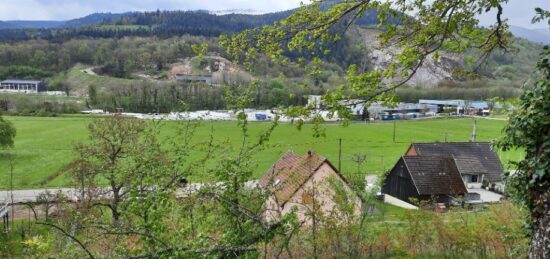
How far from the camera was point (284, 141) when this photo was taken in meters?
50.6

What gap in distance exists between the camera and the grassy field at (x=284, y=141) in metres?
37.2

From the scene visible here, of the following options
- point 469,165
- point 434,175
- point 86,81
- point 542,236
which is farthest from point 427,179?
point 86,81

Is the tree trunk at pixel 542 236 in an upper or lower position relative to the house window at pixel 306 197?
upper

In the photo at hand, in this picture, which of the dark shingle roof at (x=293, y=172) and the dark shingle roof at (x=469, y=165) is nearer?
the dark shingle roof at (x=293, y=172)

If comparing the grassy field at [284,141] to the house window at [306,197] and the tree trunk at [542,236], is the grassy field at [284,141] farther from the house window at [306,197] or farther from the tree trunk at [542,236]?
the tree trunk at [542,236]

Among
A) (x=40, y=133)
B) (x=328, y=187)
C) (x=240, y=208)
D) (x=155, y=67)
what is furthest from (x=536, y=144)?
(x=155, y=67)

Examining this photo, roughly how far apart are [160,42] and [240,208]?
16082 cm

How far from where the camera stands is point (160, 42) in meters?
157

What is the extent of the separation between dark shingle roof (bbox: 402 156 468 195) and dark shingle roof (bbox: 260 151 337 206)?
9924 mm

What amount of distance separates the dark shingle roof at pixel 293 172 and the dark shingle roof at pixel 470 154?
15609 mm

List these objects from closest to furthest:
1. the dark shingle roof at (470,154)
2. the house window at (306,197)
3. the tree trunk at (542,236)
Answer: the tree trunk at (542,236) → the house window at (306,197) → the dark shingle roof at (470,154)

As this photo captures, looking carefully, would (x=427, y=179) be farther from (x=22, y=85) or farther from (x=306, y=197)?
(x=22, y=85)

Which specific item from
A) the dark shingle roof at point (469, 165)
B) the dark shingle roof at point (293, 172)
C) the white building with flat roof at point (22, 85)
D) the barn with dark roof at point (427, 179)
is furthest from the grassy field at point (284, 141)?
the white building with flat roof at point (22, 85)

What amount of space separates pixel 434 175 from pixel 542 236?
2610 centimetres
